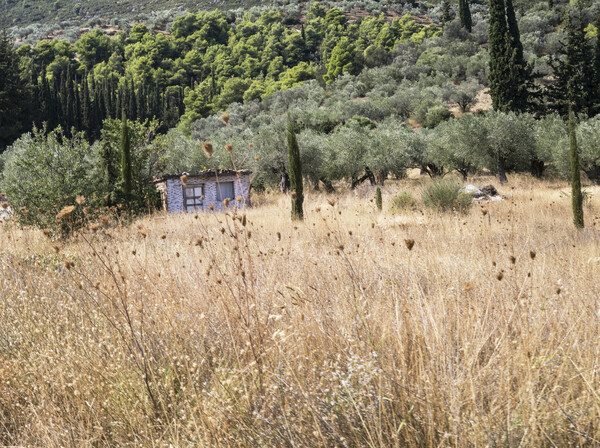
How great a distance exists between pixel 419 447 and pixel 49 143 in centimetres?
1536

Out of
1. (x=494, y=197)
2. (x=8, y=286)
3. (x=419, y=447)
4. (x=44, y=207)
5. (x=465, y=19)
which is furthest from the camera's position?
(x=465, y=19)

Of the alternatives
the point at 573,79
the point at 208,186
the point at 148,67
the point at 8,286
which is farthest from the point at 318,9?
the point at 8,286

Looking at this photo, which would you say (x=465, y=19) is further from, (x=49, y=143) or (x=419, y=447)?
(x=419, y=447)

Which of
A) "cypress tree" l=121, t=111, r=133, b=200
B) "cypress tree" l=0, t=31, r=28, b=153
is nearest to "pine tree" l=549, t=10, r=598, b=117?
"cypress tree" l=121, t=111, r=133, b=200

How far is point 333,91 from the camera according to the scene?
59750 mm

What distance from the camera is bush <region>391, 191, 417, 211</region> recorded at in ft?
51.4

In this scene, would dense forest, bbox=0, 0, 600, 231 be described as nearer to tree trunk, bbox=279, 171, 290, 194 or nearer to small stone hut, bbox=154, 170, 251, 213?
tree trunk, bbox=279, 171, 290, 194

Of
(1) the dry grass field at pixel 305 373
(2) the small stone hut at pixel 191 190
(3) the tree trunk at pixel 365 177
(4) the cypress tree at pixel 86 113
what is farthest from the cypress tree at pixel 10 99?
(1) the dry grass field at pixel 305 373

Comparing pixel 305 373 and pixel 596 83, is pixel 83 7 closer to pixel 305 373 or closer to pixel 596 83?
pixel 596 83

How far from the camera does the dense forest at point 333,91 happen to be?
24.7 metres

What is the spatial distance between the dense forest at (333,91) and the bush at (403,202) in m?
8.38

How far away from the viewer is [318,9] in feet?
353

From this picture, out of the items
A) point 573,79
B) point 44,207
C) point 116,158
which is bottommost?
point 44,207

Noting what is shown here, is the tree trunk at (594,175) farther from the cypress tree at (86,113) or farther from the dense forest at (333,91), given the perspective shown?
the cypress tree at (86,113)
